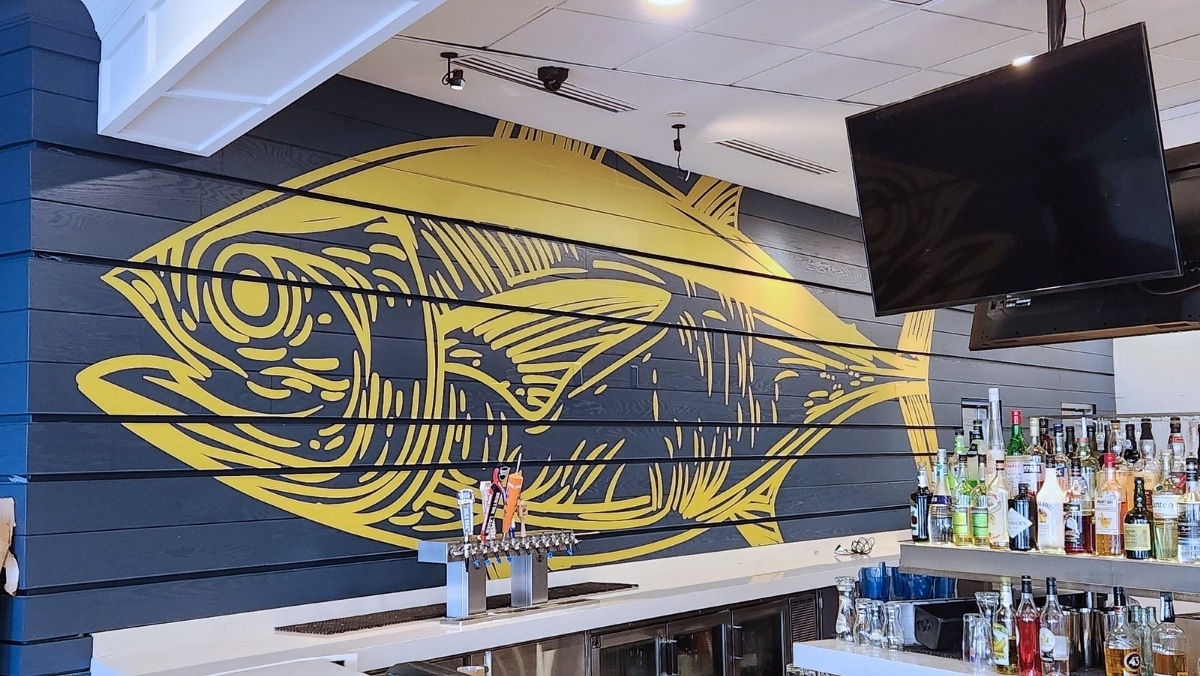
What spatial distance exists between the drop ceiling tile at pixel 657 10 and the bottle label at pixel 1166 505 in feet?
5.83

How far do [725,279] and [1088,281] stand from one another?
249 cm

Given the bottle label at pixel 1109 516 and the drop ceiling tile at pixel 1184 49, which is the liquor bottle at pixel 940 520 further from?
the drop ceiling tile at pixel 1184 49

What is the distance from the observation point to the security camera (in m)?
3.62

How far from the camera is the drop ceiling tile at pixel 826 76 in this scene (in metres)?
3.60

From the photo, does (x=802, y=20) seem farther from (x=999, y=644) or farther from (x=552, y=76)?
(x=999, y=644)

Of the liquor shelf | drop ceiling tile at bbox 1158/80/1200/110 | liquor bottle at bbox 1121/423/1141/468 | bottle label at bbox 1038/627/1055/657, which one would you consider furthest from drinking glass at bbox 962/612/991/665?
drop ceiling tile at bbox 1158/80/1200/110

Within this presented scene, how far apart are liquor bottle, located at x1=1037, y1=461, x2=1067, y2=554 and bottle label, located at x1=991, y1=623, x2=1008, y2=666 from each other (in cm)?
28

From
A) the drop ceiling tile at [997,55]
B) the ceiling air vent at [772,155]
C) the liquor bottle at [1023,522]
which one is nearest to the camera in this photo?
the liquor bottle at [1023,522]

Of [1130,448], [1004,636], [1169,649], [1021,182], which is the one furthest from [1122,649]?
[1021,182]

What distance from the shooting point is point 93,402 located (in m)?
2.91

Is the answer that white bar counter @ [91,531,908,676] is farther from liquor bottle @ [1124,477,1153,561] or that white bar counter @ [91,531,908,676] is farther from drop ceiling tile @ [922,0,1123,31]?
drop ceiling tile @ [922,0,1123,31]

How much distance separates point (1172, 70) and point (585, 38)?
218 cm

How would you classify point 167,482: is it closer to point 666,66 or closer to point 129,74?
point 129,74

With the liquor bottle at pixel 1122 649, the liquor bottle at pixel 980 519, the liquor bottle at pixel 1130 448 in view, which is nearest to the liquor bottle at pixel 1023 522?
the liquor bottle at pixel 980 519
